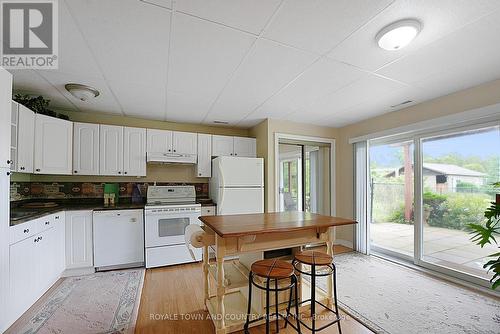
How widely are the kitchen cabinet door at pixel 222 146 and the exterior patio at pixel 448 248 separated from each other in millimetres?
3198

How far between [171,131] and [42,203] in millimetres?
2067

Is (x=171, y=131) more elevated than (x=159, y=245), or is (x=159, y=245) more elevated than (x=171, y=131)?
(x=171, y=131)

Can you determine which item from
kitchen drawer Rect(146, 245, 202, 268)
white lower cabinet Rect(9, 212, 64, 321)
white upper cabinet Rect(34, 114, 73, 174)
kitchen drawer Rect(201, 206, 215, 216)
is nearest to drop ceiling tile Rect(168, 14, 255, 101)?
white upper cabinet Rect(34, 114, 73, 174)

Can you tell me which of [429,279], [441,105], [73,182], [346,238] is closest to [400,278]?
[429,279]

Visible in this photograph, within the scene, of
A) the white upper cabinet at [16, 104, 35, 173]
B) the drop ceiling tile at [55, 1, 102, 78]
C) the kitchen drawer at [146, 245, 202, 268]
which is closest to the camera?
the drop ceiling tile at [55, 1, 102, 78]

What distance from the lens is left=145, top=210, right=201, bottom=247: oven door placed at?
3227 millimetres

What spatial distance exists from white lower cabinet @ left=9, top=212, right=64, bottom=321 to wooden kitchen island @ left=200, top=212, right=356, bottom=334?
5.47ft

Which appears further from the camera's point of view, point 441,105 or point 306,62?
point 441,105

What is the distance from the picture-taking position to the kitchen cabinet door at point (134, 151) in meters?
3.53

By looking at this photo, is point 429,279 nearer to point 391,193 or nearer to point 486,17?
point 391,193

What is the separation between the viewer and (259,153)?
4215 mm

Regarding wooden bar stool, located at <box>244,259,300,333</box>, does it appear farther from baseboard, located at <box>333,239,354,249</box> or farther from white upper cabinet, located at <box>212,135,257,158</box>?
baseboard, located at <box>333,239,354,249</box>

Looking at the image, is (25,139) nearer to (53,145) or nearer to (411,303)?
(53,145)

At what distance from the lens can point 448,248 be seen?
299cm
